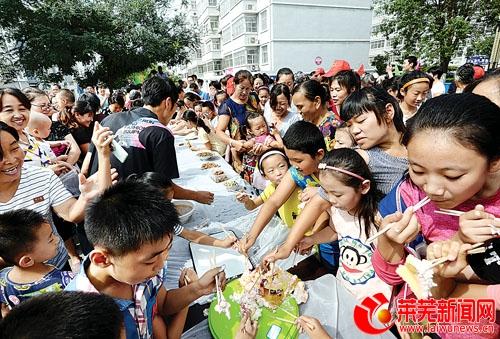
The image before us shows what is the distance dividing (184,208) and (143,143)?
2.25 feet

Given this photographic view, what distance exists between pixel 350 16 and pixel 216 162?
95.8 feet

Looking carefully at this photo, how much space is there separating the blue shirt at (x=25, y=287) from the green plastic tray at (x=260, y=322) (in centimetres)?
71

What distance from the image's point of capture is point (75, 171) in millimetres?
2602

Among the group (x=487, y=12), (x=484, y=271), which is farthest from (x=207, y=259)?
(x=487, y=12)

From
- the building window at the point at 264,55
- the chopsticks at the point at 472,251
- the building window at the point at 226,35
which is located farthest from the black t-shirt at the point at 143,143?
the building window at the point at 226,35

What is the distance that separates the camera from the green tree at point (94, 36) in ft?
45.9

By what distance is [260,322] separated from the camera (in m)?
1.31

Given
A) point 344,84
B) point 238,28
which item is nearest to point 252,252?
point 344,84

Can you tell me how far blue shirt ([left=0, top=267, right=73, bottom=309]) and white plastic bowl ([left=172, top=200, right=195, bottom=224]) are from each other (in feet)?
3.47

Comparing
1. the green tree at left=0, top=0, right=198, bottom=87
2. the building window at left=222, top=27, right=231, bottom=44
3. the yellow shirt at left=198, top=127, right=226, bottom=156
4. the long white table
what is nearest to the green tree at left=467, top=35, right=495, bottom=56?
the green tree at left=0, top=0, right=198, bottom=87

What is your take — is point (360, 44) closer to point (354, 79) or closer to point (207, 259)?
point (354, 79)

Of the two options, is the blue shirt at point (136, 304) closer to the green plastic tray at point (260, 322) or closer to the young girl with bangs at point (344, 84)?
the green plastic tray at point (260, 322)

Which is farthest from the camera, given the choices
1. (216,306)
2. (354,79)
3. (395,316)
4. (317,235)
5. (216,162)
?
(216,162)

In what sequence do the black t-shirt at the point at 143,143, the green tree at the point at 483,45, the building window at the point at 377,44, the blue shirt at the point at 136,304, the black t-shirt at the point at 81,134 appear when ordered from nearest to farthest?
the blue shirt at the point at 136,304 → the black t-shirt at the point at 143,143 → the black t-shirt at the point at 81,134 → the green tree at the point at 483,45 → the building window at the point at 377,44
